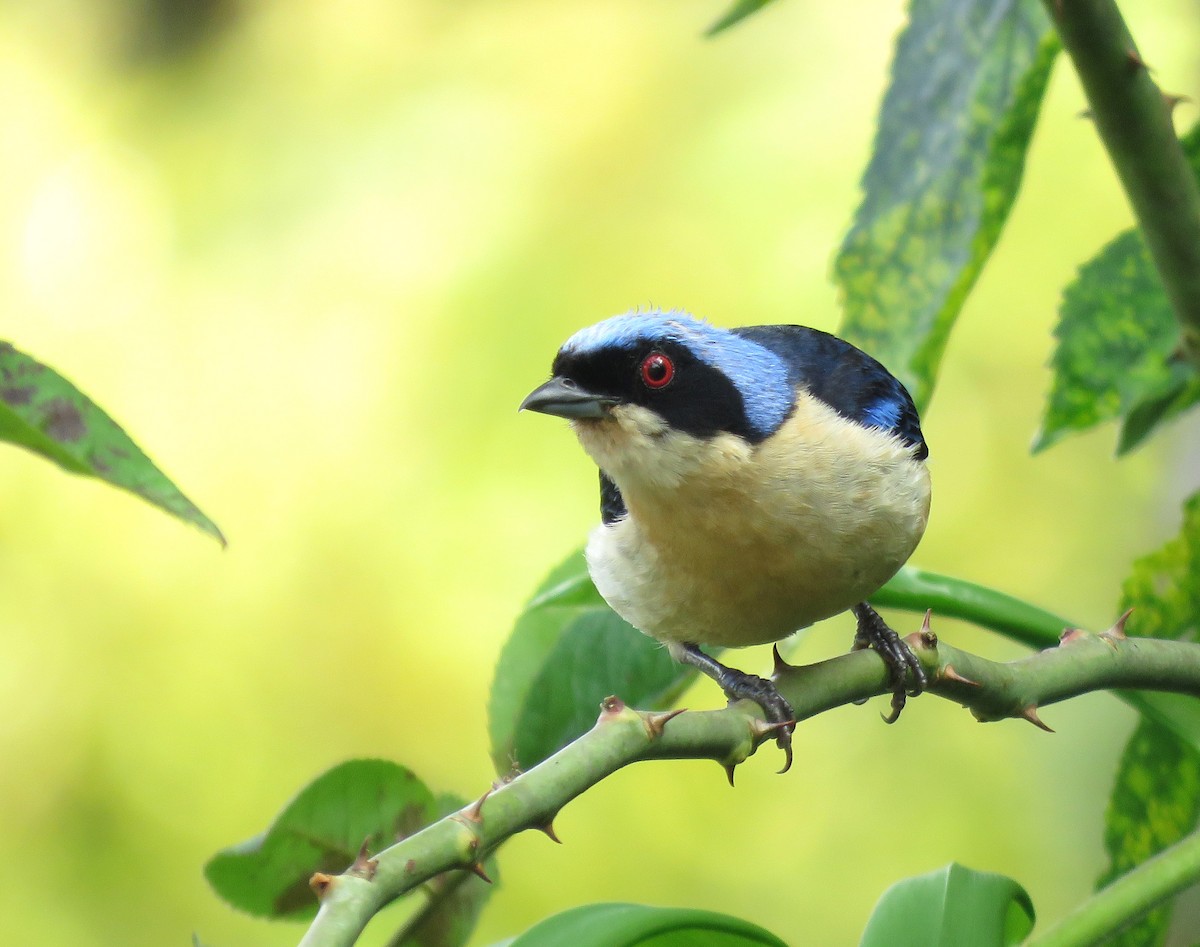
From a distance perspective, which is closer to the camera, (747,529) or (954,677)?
(954,677)

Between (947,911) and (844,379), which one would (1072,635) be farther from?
(844,379)

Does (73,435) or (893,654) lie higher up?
(73,435)

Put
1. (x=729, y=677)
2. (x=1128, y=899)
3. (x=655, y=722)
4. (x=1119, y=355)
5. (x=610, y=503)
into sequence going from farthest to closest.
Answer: (x=610, y=503) < (x=729, y=677) < (x=1119, y=355) < (x=1128, y=899) < (x=655, y=722)

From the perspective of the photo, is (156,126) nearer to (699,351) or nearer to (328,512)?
(328,512)

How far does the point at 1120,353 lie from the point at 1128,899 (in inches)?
39.5

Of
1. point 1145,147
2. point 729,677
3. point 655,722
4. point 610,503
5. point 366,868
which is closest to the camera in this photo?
point 366,868

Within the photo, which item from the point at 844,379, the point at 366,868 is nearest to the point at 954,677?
the point at 366,868

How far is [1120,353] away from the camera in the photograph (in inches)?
90.7

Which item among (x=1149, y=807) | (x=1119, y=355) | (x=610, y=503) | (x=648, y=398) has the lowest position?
(x=1149, y=807)

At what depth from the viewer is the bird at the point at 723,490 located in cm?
233

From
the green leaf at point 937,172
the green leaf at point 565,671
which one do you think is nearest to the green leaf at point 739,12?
the green leaf at point 937,172

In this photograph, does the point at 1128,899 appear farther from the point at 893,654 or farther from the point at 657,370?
the point at 657,370

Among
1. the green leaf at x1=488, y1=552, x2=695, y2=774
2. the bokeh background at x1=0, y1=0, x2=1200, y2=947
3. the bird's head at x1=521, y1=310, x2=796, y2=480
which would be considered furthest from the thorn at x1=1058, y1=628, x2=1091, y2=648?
the bokeh background at x1=0, y1=0, x2=1200, y2=947

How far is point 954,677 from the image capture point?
5.53 feet
